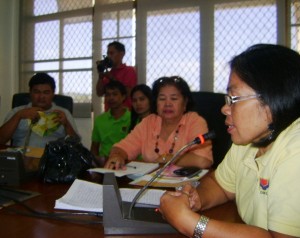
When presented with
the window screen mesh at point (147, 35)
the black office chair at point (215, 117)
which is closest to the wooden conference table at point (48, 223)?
the black office chair at point (215, 117)

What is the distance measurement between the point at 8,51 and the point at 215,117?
358cm

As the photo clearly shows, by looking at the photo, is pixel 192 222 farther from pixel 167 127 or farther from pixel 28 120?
pixel 28 120

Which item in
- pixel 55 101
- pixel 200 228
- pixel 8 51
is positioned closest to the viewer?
pixel 200 228

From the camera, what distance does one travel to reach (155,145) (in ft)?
6.08

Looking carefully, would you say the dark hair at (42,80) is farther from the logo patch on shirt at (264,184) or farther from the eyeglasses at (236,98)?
the logo patch on shirt at (264,184)

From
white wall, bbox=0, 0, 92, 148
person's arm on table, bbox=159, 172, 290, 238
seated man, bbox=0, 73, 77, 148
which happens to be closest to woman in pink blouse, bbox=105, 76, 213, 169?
seated man, bbox=0, 73, 77, 148

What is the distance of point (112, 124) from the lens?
8.80 ft

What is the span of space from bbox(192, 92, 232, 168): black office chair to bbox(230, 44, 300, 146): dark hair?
906mm

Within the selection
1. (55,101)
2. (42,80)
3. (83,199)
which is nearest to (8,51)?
(55,101)

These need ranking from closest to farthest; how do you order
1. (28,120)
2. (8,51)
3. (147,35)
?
(28,120)
(147,35)
(8,51)

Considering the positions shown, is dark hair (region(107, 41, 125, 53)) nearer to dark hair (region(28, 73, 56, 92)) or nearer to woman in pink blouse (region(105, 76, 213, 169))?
dark hair (region(28, 73, 56, 92))

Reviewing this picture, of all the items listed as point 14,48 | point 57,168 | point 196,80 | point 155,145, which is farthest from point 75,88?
point 57,168

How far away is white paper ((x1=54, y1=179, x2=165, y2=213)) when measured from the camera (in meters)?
0.90

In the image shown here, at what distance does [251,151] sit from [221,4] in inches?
105
